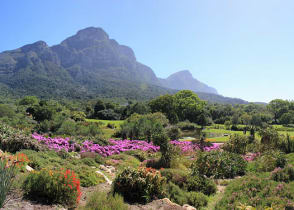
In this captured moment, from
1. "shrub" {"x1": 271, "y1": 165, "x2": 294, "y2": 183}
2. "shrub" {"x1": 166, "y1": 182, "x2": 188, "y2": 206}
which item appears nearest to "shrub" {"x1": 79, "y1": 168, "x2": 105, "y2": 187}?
"shrub" {"x1": 166, "y1": 182, "x2": 188, "y2": 206}

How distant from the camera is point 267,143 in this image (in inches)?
535

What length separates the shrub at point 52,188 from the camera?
4461 millimetres

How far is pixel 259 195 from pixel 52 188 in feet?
18.6

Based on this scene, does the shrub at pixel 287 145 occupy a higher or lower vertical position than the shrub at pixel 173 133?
higher

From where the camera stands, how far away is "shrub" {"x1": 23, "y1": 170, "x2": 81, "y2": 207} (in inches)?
176

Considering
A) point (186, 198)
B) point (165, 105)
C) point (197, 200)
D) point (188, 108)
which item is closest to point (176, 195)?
point (186, 198)

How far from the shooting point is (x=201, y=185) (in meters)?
6.94

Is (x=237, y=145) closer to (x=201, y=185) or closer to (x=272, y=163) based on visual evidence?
(x=272, y=163)

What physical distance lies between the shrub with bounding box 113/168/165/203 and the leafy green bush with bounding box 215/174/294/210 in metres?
1.84

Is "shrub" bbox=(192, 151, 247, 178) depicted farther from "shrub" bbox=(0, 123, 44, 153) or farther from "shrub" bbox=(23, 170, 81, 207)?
"shrub" bbox=(0, 123, 44, 153)

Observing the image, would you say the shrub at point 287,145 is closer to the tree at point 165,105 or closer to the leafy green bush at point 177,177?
the leafy green bush at point 177,177

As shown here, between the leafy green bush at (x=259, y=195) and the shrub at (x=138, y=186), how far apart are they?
1.84 meters

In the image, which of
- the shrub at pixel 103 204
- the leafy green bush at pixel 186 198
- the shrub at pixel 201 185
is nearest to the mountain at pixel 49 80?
the shrub at pixel 201 185

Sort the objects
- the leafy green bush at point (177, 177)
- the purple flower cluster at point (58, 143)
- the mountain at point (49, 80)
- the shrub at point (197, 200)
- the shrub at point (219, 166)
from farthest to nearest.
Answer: the mountain at point (49, 80) → the purple flower cluster at point (58, 143) → the shrub at point (219, 166) → the leafy green bush at point (177, 177) → the shrub at point (197, 200)
